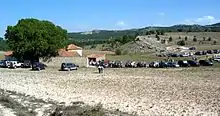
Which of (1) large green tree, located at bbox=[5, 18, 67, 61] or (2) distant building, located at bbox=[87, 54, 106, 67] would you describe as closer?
(1) large green tree, located at bbox=[5, 18, 67, 61]

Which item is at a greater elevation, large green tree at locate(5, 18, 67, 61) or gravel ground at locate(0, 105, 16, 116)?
large green tree at locate(5, 18, 67, 61)

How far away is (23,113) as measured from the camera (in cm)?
3972

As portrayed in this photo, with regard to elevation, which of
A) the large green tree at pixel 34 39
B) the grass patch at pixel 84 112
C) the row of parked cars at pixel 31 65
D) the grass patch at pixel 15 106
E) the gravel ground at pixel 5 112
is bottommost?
the gravel ground at pixel 5 112

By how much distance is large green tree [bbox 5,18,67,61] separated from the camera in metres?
95.9

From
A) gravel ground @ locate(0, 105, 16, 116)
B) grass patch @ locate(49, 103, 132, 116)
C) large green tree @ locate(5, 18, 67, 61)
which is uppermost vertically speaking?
large green tree @ locate(5, 18, 67, 61)

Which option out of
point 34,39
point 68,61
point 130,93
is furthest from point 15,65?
point 130,93

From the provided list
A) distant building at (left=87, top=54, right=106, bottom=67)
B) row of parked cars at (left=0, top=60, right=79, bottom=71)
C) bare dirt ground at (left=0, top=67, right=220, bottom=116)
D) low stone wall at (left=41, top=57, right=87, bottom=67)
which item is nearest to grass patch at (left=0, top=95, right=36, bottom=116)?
bare dirt ground at (left=0, top=67, right=220, bottom=116)

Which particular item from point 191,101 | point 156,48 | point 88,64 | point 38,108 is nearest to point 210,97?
point 191,101

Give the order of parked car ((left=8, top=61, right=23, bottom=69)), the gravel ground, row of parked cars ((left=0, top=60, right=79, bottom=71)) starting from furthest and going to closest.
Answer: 1. parked car ((left=8, top=61, right=23, bottom=69))
2. row of parked cars ((left=0, top=60, right=79, bottom=71))
3. the gravel ground

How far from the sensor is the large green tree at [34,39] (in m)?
95.9

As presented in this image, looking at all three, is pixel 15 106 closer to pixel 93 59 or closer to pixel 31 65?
pixel 31 65

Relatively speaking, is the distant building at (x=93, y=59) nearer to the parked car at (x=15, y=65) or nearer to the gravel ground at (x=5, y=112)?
the parked car at (x=15, y=65)

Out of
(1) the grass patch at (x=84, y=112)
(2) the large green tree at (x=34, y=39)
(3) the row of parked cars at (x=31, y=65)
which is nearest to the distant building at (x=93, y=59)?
(2) the large green tree at (x=34, y=39)

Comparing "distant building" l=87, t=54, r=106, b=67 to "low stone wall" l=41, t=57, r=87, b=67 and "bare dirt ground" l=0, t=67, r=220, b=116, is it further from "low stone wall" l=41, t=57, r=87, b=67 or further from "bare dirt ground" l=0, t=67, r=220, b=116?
"bare dirt ground" l=0, t=67, r=220, b=116
